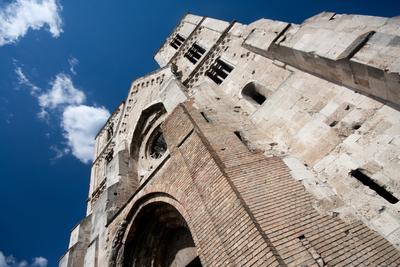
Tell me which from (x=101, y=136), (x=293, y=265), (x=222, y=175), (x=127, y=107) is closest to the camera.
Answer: (x=293, y=265)

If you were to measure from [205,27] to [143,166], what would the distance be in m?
9.17

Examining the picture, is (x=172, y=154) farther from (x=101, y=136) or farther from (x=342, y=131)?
(x=101, y=136)

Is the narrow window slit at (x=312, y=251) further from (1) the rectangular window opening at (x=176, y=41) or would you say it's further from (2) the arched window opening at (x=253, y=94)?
(1) the rectangular window opening at (x=176, y=41)

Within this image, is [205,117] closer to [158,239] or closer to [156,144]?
[158,239]

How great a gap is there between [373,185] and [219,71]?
26.8ft

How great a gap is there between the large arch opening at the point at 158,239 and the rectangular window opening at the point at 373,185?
4.68 meters

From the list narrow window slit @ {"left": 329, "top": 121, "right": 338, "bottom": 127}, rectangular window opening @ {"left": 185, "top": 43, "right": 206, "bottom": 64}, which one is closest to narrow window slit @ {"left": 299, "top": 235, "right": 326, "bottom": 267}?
narrow window slit @ {"left": 329, "top": 121, "right": 338, "bottom": 127}

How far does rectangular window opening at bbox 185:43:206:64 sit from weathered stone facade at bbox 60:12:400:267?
5.57 metres

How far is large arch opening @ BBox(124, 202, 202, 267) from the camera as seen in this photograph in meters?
7.95

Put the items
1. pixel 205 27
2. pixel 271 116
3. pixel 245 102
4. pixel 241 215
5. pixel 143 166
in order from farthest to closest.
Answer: pixel 205 27 → pixel 143 166 → pixel 245 102 → pixel 271 116 → pixel 241 215

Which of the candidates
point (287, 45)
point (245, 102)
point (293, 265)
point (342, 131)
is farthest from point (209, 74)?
point (293, 265)

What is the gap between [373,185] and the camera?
4.68m

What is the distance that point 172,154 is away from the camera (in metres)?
7.06

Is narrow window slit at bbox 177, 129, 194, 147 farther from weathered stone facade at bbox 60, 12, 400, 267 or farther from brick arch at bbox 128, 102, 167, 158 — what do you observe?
brick arch at bbox 128, 102, 167, 158
